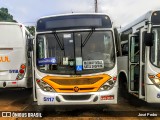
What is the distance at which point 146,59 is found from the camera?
9.68m

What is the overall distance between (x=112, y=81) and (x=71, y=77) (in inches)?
48.2

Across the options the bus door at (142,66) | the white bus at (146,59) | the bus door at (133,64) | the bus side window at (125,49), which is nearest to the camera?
the white bus at (146,59)

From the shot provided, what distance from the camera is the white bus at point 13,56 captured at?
41.3ft

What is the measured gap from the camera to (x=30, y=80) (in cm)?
1352

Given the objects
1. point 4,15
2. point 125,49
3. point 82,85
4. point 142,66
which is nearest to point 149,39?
point 142,66

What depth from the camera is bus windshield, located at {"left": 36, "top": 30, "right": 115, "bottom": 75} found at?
30.7 ft

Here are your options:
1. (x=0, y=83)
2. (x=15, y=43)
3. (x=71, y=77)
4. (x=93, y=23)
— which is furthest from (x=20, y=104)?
(x=93, y=23)

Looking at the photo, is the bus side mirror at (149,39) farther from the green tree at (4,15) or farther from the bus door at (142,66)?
the green tree at (4,15)

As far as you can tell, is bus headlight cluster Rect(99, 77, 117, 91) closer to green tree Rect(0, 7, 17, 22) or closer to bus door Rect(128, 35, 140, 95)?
bus door Rect(128, 35, 140, 95)

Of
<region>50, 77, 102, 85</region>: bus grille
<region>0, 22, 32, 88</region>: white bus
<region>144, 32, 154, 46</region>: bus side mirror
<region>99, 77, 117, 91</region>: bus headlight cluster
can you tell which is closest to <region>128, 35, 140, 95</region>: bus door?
<region>144, 32, 154, 46</region>: bus side mirror

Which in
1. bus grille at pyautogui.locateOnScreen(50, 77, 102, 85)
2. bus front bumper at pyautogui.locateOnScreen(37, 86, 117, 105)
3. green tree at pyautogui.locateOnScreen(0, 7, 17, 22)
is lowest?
bus front bumper at pyautogui.locateOnScreen(37, 86, 117, 105)

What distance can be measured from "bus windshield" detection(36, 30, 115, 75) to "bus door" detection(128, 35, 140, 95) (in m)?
1.50

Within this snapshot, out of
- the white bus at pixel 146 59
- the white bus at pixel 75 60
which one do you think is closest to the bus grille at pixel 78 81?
the white bus at pixel 75 60

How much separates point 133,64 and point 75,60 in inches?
101
